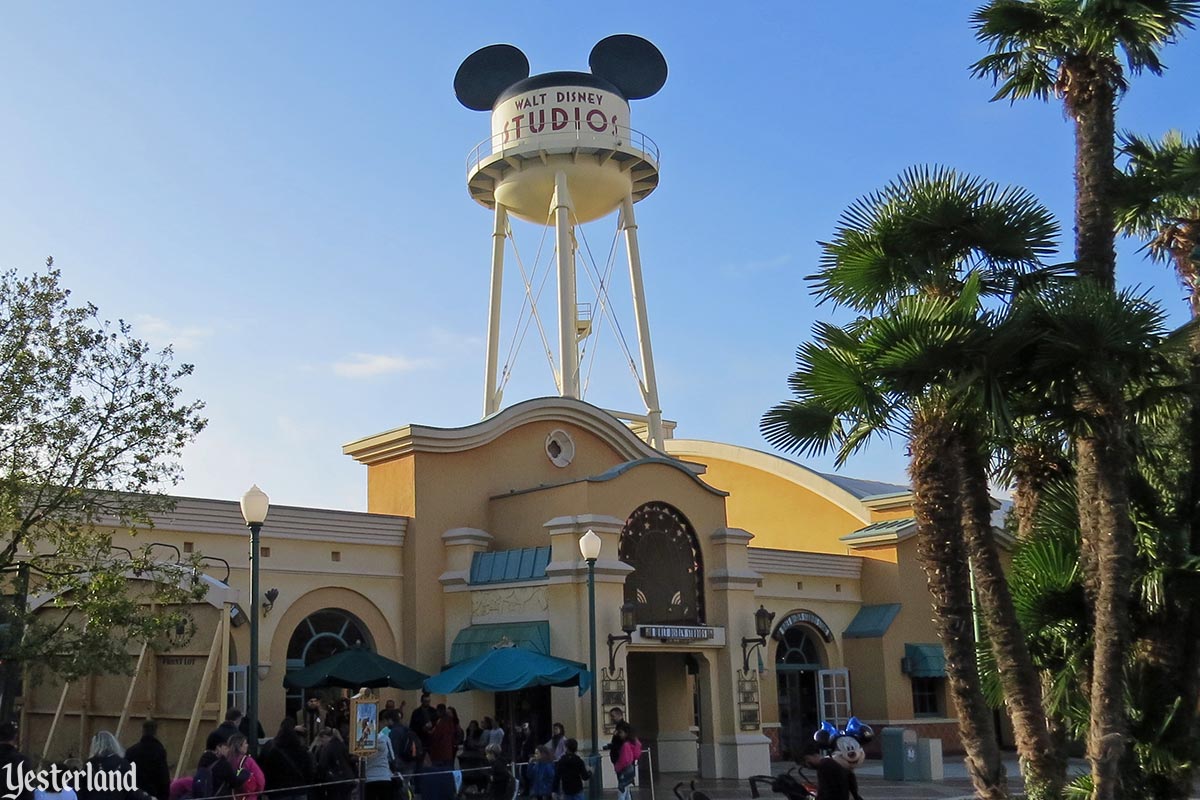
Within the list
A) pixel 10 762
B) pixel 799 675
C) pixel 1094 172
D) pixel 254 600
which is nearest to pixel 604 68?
pixel 799 675

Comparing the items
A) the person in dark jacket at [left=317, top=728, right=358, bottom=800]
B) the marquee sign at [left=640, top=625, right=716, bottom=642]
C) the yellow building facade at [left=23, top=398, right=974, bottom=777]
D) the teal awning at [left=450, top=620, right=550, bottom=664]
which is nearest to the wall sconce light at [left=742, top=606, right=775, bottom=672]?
the yellow building facade at [left=23, top=398, right=974, bottom=777]

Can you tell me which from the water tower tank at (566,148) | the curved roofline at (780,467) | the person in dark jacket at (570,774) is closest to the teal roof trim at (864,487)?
the curved roofline at (780,467)

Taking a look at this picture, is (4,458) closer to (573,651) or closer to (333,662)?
(333,662)

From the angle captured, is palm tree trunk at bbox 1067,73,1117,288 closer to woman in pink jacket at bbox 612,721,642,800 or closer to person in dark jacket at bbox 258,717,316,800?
woman in pink jacket at bbox 612,721,642,800

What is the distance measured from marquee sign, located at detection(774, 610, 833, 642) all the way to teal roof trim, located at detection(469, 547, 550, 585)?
8.22 meters

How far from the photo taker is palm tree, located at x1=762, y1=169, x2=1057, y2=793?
1229 centimetres

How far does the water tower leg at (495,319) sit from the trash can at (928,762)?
12735mm

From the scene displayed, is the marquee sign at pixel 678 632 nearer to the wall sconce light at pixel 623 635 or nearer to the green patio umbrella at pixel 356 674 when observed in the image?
the wall sconce light at pixel 623 635

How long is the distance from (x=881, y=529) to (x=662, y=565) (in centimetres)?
1046

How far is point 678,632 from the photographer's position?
77.8 feet

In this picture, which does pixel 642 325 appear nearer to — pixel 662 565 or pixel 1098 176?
pixel 662 565

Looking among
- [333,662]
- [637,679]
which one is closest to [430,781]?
[333,662]

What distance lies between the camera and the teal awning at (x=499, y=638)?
2295 cm

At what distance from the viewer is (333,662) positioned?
21.0m
